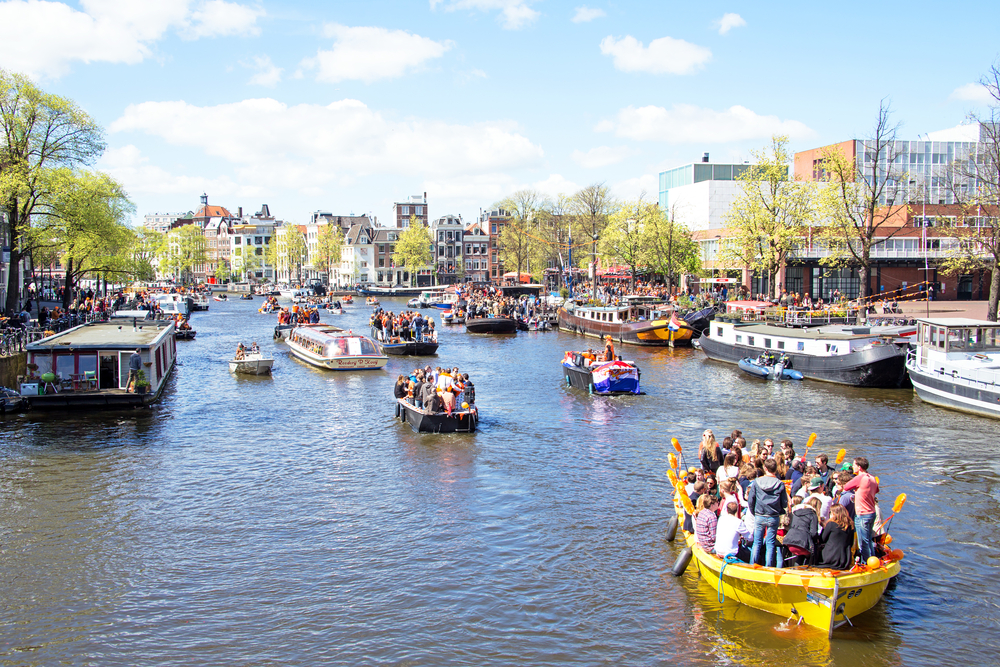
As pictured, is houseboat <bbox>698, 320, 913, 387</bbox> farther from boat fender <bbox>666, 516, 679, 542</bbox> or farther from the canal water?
Answer: boat fender <bbox>666, 516, 679, 542</bbox>

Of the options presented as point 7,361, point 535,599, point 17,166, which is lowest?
point 535,599

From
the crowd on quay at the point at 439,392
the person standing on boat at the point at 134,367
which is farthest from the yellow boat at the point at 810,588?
the person standing on boat at the point at 134,367

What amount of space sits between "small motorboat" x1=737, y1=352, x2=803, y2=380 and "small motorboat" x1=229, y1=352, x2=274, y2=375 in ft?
86.0

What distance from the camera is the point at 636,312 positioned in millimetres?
62812

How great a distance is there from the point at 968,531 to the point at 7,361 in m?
34.8

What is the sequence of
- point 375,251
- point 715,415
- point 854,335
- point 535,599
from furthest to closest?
1. point 375,251
2. point 854,335
3. point 715,415
4. point 535,599

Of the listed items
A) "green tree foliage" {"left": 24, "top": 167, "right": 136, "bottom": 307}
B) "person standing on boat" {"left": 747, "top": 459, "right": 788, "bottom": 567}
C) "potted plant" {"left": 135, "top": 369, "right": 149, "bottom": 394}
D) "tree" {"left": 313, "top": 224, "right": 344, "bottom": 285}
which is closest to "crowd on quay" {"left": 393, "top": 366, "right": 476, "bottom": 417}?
"potted plant" {"left": 135, "top": 369, "right": 149, "bottom": 394}

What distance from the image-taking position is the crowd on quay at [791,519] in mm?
13586

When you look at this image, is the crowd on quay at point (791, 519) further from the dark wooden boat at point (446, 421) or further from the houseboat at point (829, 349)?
the houseboat at point (829, 349)

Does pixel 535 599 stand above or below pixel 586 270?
below

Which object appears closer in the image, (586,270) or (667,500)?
(667,500)

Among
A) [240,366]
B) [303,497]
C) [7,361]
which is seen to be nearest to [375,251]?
[240,366]

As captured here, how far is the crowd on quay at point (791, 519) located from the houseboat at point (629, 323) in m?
43.0

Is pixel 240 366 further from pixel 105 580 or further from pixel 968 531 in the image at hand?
pixel 968 531
